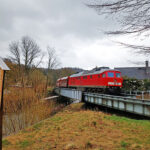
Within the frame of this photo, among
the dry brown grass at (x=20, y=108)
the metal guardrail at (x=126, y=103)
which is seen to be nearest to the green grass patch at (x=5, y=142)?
the dry brown grass at (x=20, y=108)

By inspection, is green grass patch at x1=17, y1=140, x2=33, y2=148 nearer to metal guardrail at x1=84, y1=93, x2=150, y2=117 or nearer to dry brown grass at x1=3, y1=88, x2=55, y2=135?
dry brown grass at x1=3, y1=88, x2=55, y2=135

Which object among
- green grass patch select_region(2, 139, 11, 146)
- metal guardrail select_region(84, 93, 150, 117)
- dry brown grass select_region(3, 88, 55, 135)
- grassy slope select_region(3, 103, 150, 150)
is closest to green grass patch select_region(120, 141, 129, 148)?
grassy slope select_region(3, 103, 150, 150)

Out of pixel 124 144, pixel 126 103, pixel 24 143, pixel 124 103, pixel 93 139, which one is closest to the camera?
pixel 124 144

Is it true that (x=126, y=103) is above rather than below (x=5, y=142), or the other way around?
above

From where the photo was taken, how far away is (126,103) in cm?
1126

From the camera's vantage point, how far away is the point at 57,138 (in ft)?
22.7

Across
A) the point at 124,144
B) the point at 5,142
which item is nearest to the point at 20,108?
the point at 5,142

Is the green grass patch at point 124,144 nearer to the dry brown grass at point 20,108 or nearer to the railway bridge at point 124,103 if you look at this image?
the railway bridge at point 124,103

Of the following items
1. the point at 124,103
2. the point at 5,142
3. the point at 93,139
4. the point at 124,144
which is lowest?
the point at 5,142

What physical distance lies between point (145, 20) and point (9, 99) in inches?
316

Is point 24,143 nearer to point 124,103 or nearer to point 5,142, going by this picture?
point 5,142

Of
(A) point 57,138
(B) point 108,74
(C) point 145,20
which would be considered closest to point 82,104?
(B) point 108,74

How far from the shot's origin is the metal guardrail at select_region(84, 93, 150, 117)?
9.66 meters

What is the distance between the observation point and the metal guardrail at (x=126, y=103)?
9.66 m
